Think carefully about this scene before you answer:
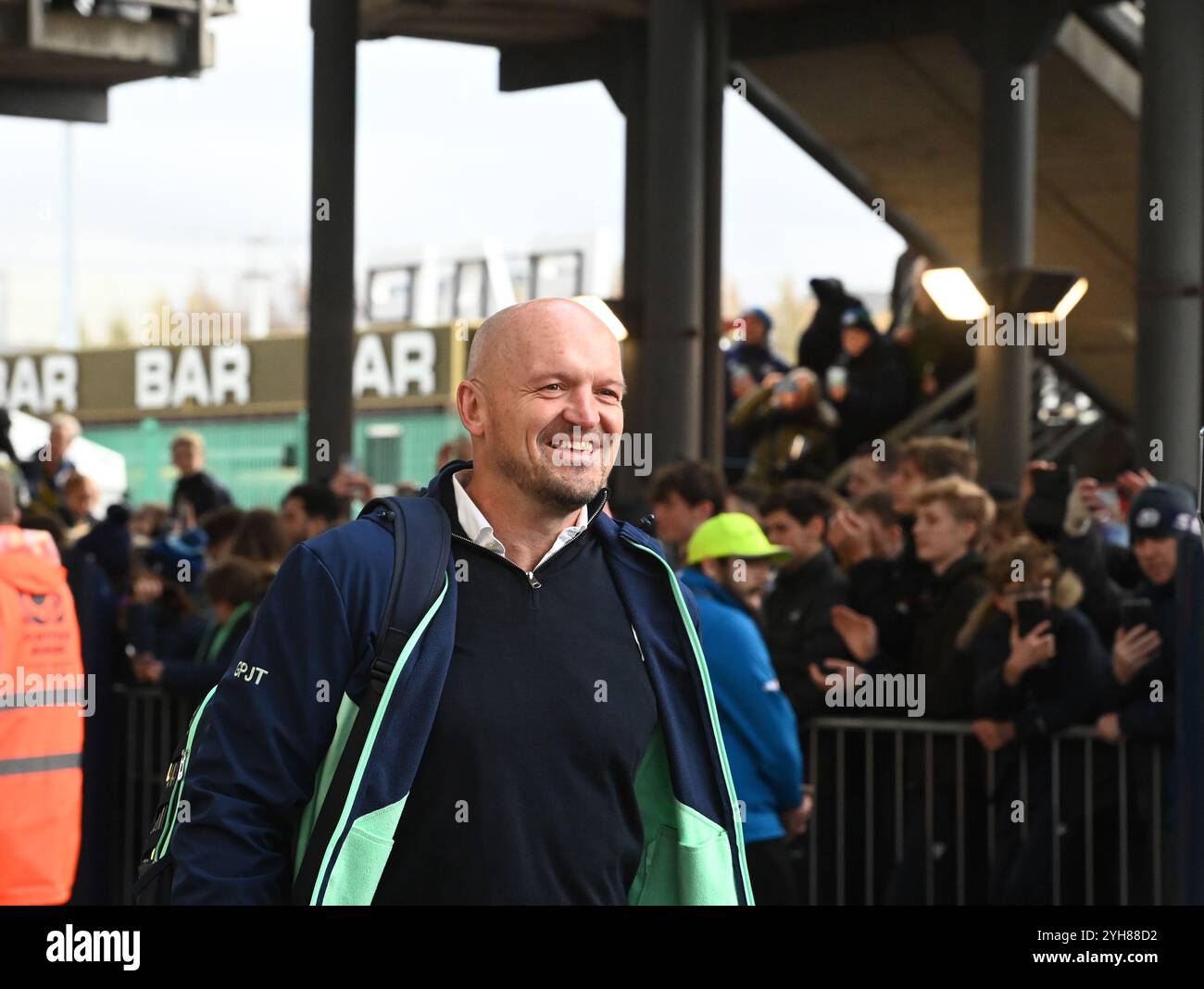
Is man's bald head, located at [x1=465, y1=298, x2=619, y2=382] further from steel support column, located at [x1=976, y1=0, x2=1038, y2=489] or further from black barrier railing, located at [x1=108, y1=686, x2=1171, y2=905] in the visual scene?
steel support column, located at [x1=976, y1=0, x2=1038, y2=489]

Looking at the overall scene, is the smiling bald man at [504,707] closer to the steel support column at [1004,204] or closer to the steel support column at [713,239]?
the steel support column at [713,239]

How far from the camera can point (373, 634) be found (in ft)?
10.6

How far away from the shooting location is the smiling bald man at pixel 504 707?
320cm

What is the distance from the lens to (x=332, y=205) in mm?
16453

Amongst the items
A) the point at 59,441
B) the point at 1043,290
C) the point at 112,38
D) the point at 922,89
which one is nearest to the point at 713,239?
the point at 922,89

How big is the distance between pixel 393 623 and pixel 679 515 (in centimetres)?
453

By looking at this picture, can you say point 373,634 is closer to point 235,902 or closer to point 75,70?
point 235,902

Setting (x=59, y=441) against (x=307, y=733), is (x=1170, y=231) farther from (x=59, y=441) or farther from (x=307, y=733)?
(x=307, y=733)

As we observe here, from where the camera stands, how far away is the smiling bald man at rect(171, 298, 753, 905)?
320cm

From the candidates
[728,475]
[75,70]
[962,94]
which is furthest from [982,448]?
[75,70]

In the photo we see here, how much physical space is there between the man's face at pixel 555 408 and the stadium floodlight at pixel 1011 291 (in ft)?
37.1

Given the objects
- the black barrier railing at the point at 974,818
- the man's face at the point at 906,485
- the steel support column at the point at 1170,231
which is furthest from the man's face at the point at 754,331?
the black barrier railing at the point at 974,818
